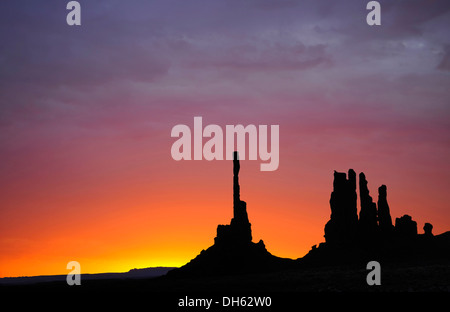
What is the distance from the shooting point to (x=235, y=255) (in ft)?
422

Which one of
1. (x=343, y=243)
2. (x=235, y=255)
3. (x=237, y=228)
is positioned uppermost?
(x=237, y=228)

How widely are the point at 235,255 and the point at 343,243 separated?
2725cm

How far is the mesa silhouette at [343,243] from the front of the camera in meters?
129

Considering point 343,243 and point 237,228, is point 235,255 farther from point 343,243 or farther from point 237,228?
point 343,243

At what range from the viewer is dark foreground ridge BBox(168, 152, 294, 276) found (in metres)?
127

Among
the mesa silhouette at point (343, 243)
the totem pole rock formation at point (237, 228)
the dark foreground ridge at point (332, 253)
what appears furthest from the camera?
the totem pole rock formation at point (237, 228)

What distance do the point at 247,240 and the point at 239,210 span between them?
23.9 feet

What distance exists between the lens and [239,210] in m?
135

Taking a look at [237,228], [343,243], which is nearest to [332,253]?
[343,243]

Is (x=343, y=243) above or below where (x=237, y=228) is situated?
below
